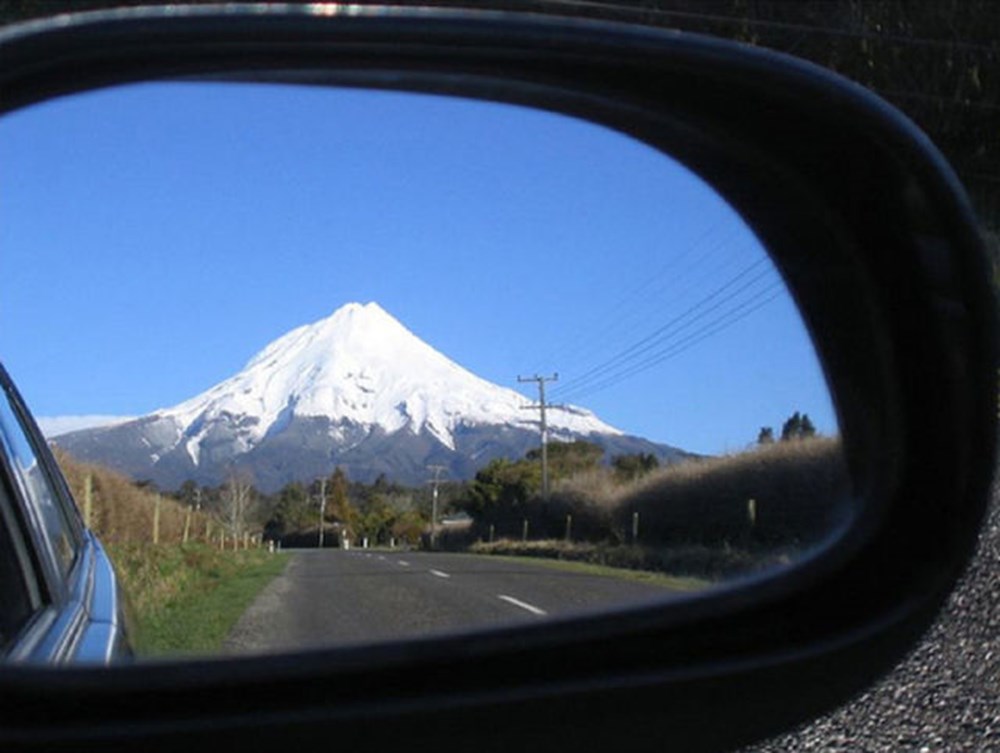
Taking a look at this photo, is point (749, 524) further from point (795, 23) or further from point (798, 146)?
point (795, 23)

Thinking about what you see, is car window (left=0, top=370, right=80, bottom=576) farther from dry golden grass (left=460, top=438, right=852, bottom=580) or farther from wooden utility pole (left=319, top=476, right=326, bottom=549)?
dry golden grass (left=460, top=438, right=852, bottom=580)

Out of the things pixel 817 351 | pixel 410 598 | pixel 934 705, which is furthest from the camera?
pixel 934 705

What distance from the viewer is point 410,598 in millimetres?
2191

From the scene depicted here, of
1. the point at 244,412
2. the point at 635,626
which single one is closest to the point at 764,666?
the point at 635,626

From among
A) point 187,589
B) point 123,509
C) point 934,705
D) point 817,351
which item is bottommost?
point 934,705

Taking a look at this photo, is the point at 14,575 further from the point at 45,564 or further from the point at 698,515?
the point at 698,515

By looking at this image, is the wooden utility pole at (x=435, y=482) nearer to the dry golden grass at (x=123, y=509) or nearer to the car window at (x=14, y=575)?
the dry golden grass at (x=123, y=509)

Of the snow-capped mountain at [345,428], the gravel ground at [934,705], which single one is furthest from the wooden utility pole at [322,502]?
the gravel ground at [934,705]

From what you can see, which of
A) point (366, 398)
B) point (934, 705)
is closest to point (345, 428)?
point (366, 398)

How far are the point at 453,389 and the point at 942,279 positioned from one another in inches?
30.6

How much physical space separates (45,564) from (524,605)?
2.91 feet

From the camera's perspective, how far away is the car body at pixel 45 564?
2205mm

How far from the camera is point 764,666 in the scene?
2117 mm

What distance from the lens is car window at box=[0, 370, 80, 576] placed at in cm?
245
